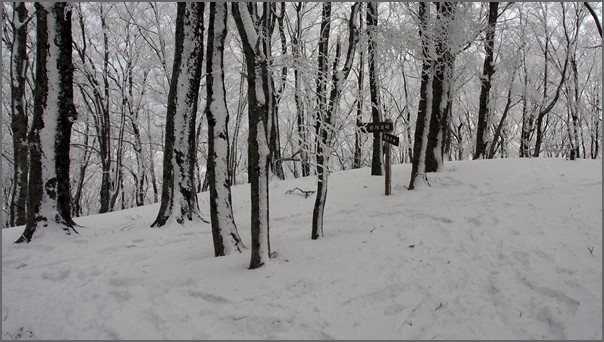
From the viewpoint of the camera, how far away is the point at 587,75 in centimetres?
1917

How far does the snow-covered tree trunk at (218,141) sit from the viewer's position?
4.80 metres

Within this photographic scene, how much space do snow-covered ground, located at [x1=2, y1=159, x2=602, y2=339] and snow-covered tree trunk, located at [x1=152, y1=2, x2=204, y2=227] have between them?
0.45 meters

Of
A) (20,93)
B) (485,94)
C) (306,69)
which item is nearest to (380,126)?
(306,69)

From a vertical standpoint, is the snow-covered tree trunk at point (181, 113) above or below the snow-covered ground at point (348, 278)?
above

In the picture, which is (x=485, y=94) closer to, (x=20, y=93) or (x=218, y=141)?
(x=218, y=141)

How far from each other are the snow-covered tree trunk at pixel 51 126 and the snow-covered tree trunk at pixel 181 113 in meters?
1.59

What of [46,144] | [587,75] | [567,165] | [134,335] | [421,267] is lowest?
[134,335]

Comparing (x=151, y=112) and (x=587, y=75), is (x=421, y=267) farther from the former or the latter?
(x=587, y=75)

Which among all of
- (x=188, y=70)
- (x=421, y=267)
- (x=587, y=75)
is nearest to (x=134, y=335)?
(x=421, y=267)

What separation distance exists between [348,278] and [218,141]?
2.54 meters

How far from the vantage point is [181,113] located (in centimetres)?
642

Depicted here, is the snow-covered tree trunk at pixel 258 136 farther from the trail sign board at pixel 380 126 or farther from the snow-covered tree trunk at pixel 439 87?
the snow-covered tree trunk at pixel 439 87

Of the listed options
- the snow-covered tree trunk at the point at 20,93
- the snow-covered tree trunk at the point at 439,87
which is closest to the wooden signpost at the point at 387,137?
the snow-covered tree trunk at the point at 439,87

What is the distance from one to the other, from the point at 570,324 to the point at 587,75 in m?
22.0
